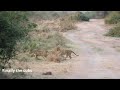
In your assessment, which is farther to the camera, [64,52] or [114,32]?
[114,32]

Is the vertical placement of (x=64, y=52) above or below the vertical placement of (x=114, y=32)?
below

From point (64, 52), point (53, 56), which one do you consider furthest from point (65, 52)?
point (53, 56)

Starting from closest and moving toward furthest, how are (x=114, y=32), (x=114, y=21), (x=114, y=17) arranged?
1. (x=114, y=17)
2. (x=114, y=21)
3. (x=114, y=32)

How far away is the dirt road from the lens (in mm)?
15438

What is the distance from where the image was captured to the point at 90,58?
15695 mm

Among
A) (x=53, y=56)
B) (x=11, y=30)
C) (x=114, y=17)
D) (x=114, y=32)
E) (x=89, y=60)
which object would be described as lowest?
(x=89, y=60)

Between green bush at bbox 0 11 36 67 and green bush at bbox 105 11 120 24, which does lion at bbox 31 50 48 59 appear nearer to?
green bush at bbox 0 11 36 67

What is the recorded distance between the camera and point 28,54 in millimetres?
15734

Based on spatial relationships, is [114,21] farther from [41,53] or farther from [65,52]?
[41,53]

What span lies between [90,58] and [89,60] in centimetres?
5
